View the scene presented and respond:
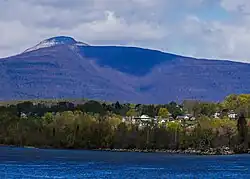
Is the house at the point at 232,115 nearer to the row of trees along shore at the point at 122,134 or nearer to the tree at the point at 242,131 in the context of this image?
the row of trees along shore at the point at 122,134

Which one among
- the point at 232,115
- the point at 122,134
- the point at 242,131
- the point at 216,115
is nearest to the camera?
the point at 242,131

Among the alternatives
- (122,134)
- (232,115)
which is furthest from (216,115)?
(122,134)

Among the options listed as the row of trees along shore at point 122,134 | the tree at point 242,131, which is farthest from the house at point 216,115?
the tree at point 242,131

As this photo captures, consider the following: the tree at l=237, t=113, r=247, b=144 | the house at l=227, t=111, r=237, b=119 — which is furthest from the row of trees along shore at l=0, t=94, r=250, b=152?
the house at l=227, t=111, r=237, b=119

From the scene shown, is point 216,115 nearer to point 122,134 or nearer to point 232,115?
point 232,115

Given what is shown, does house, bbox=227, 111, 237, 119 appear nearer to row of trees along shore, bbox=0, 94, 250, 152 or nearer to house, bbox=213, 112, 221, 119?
house, bbox=213, 112, 221, 119

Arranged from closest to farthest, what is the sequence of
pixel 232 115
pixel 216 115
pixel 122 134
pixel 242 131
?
pixel 242 131 → pixel 122 134 → pixel 232 115 → pixel 216 115

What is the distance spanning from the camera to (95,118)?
507 feet

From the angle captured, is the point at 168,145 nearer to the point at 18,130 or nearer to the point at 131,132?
the point at 131,132

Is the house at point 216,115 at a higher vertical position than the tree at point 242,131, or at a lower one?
higher

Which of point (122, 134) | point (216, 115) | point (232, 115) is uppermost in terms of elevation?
point (216, 115)

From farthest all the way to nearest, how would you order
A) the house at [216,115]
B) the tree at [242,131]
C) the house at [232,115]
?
the house at [216,115] → the house at [232,115] → the tree at [242,131]

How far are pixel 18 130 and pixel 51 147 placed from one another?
34.9 feet

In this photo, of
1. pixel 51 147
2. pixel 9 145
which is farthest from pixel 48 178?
pixel 9 145
